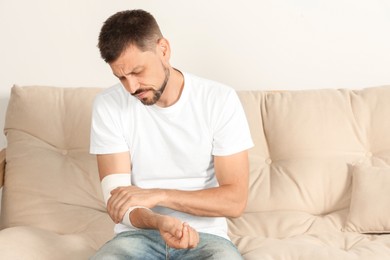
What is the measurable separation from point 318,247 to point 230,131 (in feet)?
1.41

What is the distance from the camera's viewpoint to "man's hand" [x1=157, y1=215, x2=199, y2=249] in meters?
1.82

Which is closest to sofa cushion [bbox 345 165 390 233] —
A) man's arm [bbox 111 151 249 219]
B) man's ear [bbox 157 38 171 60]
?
man's arm [bbox 111 151 249 219]

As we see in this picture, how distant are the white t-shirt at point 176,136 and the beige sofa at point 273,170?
0.31 metres

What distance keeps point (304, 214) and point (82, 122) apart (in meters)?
0.82

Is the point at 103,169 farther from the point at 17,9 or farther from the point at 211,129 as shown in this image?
the point at 17,9

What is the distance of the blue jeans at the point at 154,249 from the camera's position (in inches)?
77.8

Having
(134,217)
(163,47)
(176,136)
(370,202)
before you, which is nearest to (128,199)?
(134,217)

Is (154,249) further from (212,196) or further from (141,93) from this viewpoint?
(141,93)

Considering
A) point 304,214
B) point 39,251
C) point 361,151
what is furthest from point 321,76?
point 39,251

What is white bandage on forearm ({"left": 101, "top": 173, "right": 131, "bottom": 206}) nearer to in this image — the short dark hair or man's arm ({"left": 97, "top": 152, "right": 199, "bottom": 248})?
man's arm ({"left": 97, "top": 152, "right": 199, "bottom": 248})

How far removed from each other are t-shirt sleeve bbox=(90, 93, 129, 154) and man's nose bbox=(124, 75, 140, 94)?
170mm

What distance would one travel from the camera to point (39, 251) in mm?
2090

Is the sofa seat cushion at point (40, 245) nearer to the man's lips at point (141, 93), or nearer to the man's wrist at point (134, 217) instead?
the man's wrist at point (134, 217)

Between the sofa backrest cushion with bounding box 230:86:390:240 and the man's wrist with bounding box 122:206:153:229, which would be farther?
the sofa backrest cushion with bounding box 230:86:390:240
